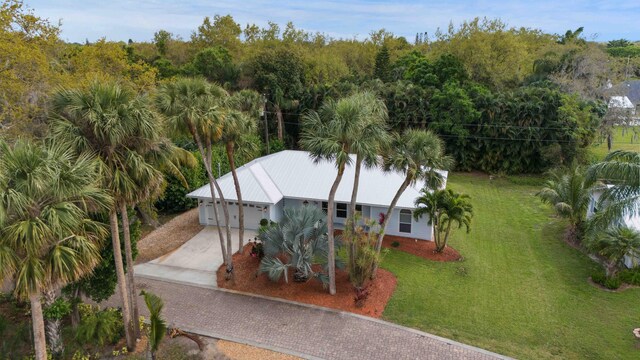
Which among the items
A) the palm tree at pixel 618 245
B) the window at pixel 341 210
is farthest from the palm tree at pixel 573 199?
the window at pixel 341 210

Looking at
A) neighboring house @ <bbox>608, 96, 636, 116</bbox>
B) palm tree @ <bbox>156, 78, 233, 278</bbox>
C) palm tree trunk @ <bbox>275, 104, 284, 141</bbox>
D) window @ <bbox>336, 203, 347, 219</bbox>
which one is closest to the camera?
palm tree @ <bbox>156, 78, 233, 278</bbox>

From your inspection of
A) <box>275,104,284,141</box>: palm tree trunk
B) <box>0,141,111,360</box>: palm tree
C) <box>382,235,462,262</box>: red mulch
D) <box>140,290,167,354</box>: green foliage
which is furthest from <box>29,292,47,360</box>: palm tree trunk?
<box>275,104,284,141</box>: palm tree trunk

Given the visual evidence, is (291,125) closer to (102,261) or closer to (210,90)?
(210,90)

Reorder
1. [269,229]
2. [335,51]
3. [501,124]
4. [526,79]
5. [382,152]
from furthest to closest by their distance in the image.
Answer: [335,51] → [526,79] → [501,124] → [269,229] → [382,152]

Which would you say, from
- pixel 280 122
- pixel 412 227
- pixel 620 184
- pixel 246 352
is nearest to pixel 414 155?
pixel 412 227

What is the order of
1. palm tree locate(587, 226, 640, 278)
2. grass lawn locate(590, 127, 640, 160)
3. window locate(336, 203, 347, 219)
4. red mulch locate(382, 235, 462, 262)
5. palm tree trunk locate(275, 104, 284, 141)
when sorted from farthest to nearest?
1. grass lawn locate(590, 127, 640, 160)
2. palm tree trunk locate(275, 104, 284, 141)
3. window locate(336, 203, 347, 219)
4. red mulch locate(382, 235, 462, 262)
5. palm tree locate(587, 226, 640, 278)

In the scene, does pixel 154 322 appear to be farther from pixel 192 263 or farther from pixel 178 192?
pixel 178 192

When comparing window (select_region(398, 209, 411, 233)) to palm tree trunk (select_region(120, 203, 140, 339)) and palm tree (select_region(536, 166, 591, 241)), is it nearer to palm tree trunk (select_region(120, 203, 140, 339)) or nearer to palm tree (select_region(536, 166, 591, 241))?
palm tree (select_region(536, 166, 591, 241))

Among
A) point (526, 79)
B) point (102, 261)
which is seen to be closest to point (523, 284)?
point (102, 261)
